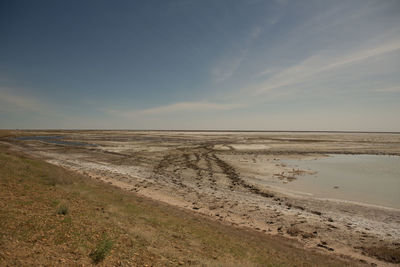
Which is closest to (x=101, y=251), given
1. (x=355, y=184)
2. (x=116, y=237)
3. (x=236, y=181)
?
(x=116, y=237)

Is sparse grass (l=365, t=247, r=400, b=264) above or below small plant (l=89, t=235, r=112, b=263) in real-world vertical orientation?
below

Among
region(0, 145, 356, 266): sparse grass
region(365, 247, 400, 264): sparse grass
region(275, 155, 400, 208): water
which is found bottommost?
region(365, 247, 400, 264): sparse grass

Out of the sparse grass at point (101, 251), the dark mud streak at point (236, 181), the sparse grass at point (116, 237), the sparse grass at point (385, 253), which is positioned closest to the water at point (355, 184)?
the dark mud streak at point (236, 181)

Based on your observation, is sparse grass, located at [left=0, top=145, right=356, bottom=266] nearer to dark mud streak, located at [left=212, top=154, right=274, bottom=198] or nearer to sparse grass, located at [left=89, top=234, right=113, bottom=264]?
sparse grass, located at [left=89, top=234, right=113, bottom=264]

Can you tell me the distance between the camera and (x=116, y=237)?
728 centimetres

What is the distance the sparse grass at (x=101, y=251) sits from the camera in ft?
18.9

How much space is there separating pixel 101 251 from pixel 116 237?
149 cm

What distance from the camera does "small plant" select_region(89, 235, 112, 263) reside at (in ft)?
18.9

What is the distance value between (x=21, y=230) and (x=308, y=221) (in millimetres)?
14272

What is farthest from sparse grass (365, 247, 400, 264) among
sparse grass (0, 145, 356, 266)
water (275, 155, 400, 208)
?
water (275, 155, 400, 208)

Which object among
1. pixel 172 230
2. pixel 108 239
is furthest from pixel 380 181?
pixel 108 239

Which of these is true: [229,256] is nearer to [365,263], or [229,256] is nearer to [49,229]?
[365,263]

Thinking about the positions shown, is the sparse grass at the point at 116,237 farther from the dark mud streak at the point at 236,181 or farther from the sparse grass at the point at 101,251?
the dark mud streak at the point at 236,181

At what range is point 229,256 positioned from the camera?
7.35 meters
